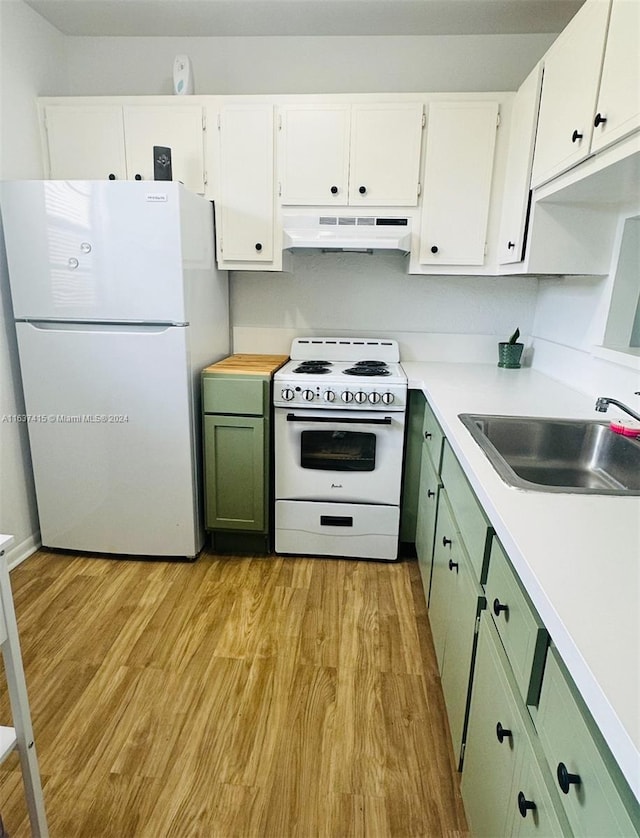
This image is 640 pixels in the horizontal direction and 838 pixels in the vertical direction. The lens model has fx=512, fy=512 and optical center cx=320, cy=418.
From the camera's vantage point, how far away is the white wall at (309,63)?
8.59 feet

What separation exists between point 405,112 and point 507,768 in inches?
101

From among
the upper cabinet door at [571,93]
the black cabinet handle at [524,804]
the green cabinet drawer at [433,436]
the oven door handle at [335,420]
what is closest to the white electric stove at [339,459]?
the oven door handle at [335,420]

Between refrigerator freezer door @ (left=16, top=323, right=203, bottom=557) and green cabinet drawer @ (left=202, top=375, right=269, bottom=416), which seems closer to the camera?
refrigerator freezer door @ (left=16, top=323, right=203, bottom=557)

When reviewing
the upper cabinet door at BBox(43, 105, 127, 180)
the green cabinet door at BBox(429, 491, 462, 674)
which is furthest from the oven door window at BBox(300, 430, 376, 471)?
the upper cabinet door at BBox(43, 105, 127, 180)

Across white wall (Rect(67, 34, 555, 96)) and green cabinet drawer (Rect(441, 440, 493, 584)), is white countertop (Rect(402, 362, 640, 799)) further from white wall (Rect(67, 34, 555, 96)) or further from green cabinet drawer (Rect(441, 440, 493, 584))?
white wall (Rect(67, 34, 555, 96))

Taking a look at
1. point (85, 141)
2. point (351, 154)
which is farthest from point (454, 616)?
point (85, 141)

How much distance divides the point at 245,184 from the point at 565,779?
2.58m

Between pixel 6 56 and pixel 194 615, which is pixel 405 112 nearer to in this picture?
pixel 6 56

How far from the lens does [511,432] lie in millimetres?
1697

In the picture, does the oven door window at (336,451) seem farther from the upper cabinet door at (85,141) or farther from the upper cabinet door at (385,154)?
the upper cabinet door at (85,141)

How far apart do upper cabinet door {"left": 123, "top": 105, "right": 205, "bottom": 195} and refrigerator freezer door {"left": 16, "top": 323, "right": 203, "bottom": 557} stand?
2.92 ft

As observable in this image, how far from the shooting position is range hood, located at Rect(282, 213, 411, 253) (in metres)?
2.48

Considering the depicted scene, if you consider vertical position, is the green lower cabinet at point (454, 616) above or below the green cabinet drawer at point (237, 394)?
below

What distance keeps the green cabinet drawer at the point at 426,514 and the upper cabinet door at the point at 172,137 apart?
178cm
